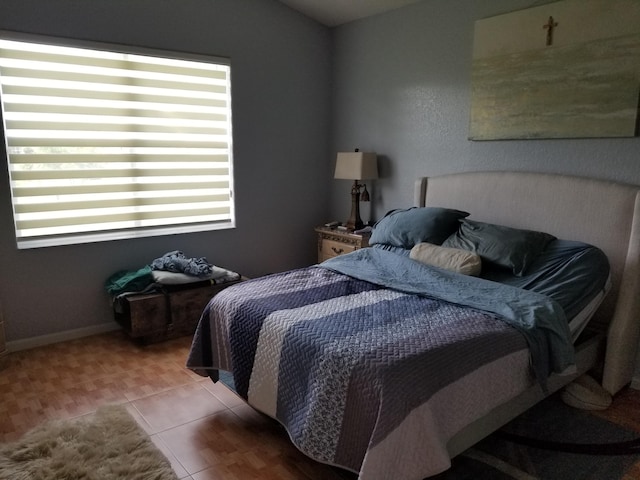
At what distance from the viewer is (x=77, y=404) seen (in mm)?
2488

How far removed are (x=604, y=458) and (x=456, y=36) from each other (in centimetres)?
278

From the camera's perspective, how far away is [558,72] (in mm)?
2816

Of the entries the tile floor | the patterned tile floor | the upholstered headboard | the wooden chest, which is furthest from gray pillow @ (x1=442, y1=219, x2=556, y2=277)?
the wooden chest

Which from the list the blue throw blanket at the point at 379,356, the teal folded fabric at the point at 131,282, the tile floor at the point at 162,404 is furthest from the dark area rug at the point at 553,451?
the teal folded fabric at the point at 131,282

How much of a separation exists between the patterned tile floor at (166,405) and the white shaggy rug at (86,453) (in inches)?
3.5

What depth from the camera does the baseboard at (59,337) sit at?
315cm

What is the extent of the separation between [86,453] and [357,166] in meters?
2.75

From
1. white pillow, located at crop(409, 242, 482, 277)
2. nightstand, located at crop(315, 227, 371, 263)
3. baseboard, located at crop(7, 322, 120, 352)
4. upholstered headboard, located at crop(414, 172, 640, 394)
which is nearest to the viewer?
upholstered headboard, located at crop(414, 172, 640, 394)

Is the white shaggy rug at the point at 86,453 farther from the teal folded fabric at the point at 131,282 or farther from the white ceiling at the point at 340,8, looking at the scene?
the white ceiling at the point at 340,8

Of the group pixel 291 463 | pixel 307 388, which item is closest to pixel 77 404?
pixel 291 463

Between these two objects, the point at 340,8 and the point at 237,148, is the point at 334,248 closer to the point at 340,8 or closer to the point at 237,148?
the point at 237,148

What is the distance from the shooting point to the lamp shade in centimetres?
387

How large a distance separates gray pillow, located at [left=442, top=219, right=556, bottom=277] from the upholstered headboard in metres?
0.19

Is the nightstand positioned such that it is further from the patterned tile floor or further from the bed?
the patterned tile floor
